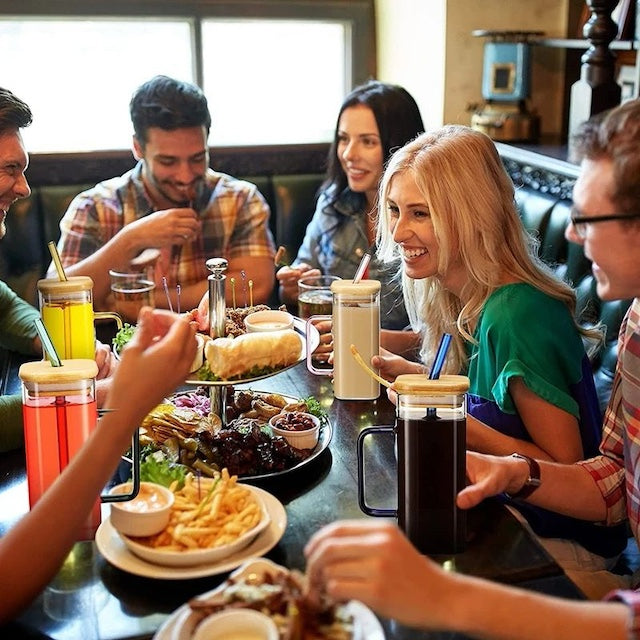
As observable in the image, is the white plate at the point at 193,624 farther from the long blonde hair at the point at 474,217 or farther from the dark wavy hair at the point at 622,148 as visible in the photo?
the long blonde hair at the point at 474,217

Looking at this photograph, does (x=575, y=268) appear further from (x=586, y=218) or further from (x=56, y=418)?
(x=56, y=418)

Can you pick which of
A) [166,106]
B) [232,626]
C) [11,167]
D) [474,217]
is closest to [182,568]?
[232,626]

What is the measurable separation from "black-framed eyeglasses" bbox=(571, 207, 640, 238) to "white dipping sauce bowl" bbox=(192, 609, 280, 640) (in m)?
0.74

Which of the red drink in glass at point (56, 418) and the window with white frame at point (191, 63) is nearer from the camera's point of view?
the red drink in glass at point (56, 418)

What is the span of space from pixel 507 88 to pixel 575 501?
2.23 meters

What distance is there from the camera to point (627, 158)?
50.3 inches

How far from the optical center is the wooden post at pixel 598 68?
9.35 feet

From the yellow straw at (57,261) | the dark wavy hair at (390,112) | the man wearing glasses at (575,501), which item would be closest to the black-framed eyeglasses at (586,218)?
the man wearing glasses at (575,501)

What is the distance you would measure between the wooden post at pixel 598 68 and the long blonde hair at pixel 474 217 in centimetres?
116

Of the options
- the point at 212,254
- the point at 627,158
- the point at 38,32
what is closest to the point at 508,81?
the point at 212,254

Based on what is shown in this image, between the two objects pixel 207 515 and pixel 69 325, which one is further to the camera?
pixel 69 325

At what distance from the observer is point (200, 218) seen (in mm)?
3123

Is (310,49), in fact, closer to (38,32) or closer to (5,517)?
(38,32)

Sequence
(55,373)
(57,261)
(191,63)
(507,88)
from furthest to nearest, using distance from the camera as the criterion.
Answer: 1. (191,63)
2. (507,88)
3. (57,261)
4. (55,373)
